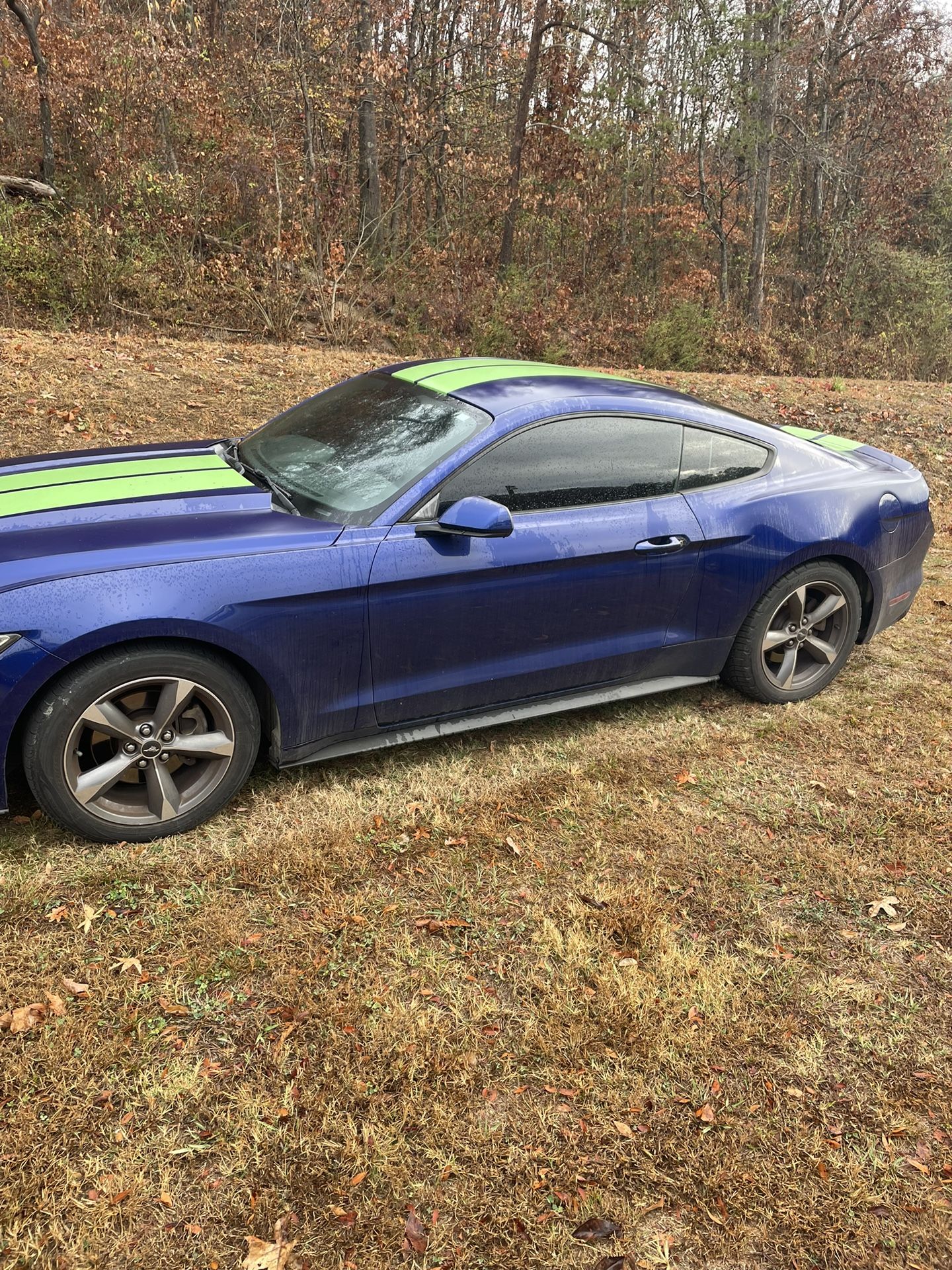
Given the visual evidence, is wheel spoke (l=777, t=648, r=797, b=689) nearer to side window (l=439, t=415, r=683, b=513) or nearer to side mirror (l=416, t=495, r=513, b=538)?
side window (l=439, t=415, r=683, b=513)

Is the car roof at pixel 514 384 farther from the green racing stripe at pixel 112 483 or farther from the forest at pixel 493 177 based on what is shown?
the forest at pixel 493 177

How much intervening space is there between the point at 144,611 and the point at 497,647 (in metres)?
1.33

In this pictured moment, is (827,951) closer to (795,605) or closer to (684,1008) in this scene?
(684,1008)

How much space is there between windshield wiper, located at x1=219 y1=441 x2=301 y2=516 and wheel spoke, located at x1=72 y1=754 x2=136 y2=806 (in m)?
1.02

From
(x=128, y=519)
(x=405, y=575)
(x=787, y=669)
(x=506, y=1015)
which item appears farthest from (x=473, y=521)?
(x=787, y=669)

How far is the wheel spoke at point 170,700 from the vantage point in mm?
2959

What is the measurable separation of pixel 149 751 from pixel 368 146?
13882mm

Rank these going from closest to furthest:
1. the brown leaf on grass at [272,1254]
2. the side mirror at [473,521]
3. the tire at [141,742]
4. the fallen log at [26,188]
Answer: the brown leaf on grass at [272,1254], the tire at [141,742], the side mirror at [473,521], the fallen log at [26,188]

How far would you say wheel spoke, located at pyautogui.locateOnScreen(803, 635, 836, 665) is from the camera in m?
4.52

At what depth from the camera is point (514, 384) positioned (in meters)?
3.83

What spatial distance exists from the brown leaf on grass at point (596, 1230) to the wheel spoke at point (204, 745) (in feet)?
5.80

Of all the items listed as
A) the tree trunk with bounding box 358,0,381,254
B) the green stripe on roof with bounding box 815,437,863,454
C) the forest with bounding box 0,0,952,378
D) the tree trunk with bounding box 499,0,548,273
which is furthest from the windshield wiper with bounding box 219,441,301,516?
the tree trunk with bounding box 499,0,548,273

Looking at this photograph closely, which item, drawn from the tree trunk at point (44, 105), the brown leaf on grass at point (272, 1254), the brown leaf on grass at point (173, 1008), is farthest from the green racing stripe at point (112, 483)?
the tree trunk at point (44, 105)

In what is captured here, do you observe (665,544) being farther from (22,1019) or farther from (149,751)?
(22,1019)
